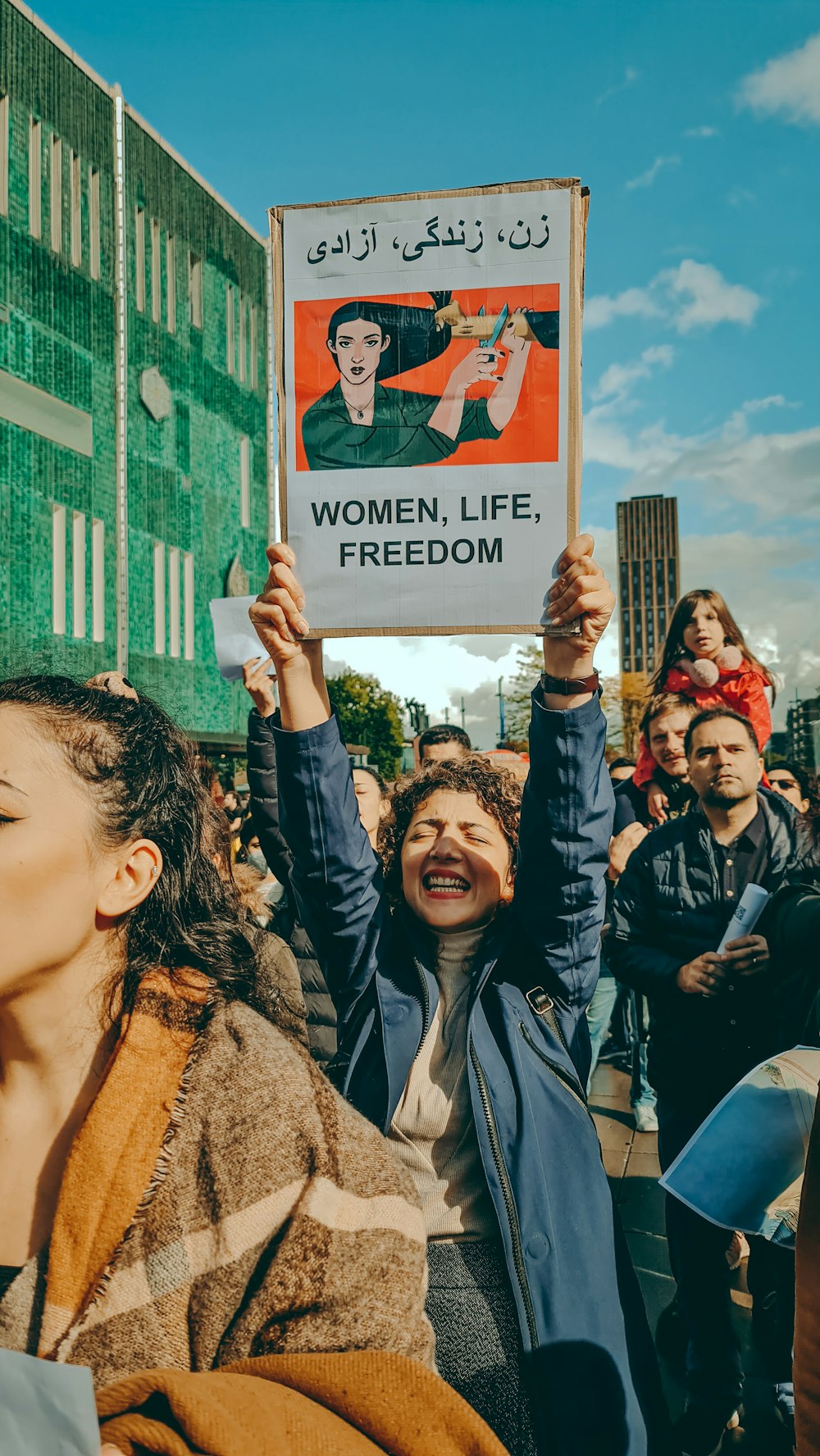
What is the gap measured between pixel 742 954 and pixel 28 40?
1292 inches

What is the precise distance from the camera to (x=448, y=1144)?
201cm

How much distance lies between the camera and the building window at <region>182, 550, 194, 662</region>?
35.2m

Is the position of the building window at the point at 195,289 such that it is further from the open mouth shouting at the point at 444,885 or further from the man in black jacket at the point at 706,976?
the open mouth shouting at the point at 444,885

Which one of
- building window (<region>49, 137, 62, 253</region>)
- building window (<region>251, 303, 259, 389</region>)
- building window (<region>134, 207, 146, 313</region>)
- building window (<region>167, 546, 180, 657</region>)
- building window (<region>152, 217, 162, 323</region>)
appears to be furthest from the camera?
building window (<region>251, 303, 259, 389</region>)

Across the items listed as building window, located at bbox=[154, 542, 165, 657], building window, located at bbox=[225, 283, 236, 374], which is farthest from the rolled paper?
building window, located at bbox=[225, 283, 236, 374]

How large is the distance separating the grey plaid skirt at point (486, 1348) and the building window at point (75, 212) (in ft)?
107

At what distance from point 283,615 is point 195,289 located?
37932mm

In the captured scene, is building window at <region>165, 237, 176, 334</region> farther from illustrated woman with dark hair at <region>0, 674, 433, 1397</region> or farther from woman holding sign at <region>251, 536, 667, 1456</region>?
illustrated woman with dark hair at <region>0, 674, 433, 1397</region>

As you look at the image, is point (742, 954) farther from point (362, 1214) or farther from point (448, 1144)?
point (362, 1214)

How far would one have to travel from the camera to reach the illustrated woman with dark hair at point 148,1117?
1.37 m

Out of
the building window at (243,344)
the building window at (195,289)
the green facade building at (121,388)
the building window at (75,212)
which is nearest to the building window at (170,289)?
the green facade building at (121,388)

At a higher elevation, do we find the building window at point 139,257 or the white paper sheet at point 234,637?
the building window at point 139,257

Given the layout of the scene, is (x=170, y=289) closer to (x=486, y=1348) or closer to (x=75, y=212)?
(x=75, y=212)

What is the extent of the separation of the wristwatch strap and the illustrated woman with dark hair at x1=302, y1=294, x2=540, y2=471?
19.2 inches
